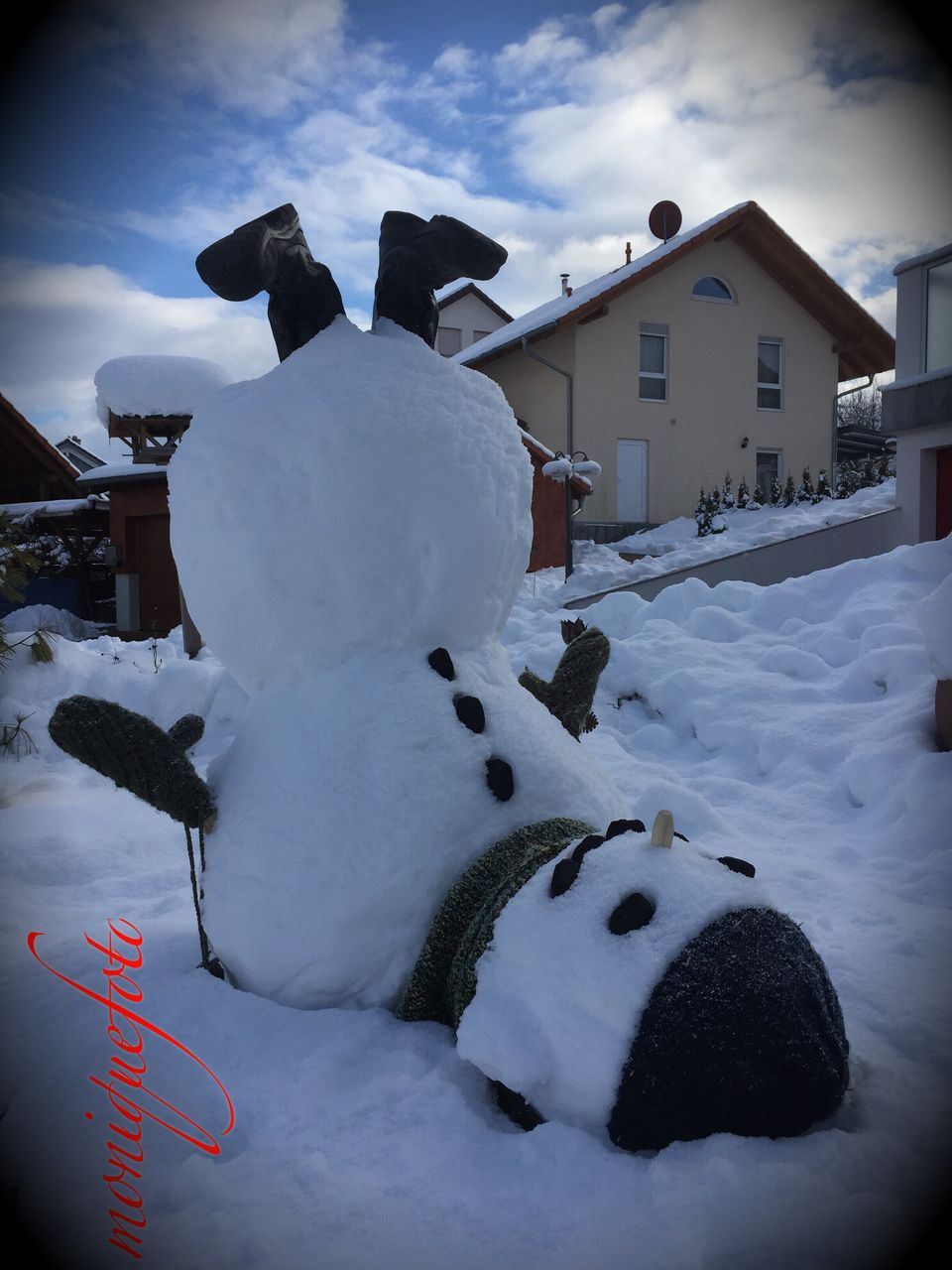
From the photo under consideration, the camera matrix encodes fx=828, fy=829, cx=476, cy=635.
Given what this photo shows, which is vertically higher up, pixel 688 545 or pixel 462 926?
pixel 688 545

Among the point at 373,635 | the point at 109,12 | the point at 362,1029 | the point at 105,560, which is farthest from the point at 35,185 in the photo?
the point at 105,560

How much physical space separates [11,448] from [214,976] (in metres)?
1.57

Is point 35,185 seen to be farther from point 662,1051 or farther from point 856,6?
point 662,1051

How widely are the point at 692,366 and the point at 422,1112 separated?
15.7 m

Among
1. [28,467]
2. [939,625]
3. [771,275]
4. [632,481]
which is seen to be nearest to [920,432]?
[939,625]

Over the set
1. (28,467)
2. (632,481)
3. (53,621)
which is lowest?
(53,621)

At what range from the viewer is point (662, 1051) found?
1313mm

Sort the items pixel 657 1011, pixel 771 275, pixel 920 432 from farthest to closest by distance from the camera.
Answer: pixel 771 275
pixel 920 432
pixel 657 1011

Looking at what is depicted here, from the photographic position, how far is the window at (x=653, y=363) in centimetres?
1524

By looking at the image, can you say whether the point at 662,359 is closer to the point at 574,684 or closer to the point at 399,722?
the point at 574,684

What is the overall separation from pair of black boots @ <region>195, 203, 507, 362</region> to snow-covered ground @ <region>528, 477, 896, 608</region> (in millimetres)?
6286

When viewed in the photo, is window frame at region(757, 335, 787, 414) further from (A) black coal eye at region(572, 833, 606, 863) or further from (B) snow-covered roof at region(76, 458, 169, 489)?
(A) black coal eye at region(572, 833, 606, 863)

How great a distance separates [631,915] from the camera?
1393mm
